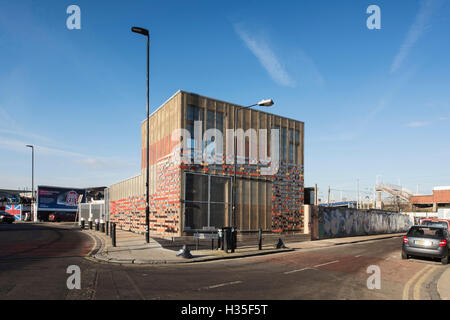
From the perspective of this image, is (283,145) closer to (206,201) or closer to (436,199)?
Answer: (206,201)

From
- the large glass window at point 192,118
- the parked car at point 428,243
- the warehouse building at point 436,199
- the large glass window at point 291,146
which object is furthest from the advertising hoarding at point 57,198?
the warehouse building at point 436,199

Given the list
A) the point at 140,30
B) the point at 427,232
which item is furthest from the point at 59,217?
the point at 427,232

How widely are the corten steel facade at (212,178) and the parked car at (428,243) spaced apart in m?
11.9

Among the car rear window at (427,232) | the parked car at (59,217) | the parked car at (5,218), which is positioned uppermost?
the car rear window at (427,232)

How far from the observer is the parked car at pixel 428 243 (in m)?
13.3

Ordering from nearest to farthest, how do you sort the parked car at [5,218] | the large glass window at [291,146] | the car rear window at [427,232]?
the car rear window at [427,232] → the large glass window at [291,146] → the parked car at [5,218]

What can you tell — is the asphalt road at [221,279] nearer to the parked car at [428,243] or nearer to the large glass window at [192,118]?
the parked car at [428,243]

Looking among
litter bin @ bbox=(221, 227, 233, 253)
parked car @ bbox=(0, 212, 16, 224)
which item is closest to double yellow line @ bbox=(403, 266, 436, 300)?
litter bin @ bbox=(221, 227, 233, 253)

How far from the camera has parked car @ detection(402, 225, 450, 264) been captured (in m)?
13.3

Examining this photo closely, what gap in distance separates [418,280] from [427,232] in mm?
4725

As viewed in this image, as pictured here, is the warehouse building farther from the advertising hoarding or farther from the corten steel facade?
the advertising hoarding
